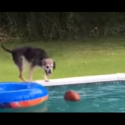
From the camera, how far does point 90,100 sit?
246 inches

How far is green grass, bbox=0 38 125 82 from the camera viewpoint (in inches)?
294

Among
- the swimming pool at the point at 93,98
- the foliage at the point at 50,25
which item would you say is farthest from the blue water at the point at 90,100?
the foliage at the point at 50,25

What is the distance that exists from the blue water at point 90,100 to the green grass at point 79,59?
1.89ft

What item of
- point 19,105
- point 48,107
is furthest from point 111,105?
point 19,105

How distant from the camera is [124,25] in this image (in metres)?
11.4

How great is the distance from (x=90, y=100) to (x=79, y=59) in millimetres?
1983

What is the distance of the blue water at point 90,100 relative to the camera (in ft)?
18.4

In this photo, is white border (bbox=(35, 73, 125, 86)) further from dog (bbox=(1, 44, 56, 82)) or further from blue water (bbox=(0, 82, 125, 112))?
dog (bbox=(1, 44, 56, 82))

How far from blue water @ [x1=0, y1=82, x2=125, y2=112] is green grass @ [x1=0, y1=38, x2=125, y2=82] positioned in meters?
0.58

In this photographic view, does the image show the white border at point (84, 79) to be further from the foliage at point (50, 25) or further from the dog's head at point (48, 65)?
the dog's head at point (48, 65)

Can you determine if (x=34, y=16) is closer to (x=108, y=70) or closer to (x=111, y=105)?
(x=108, y=70)

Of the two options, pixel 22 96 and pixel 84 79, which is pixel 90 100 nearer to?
pixel 84 79

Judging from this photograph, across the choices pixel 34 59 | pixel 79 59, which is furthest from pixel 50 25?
pixel 34 59
